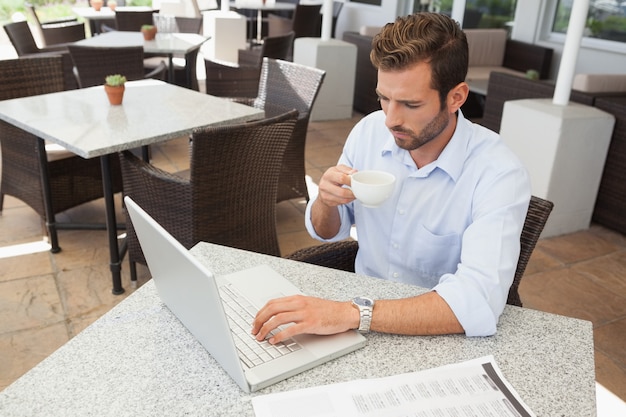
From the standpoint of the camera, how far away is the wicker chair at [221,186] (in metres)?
2.16

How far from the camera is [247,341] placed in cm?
109

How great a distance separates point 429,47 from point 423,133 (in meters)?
0.21

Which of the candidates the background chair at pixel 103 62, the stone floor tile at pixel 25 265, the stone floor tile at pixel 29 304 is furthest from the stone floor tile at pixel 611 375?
the background chair at pixel 103 62

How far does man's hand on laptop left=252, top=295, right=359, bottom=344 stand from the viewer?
1.08 meters

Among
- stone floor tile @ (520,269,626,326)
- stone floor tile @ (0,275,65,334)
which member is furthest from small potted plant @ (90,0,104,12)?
stone floor tile @ (520,269,626,326)

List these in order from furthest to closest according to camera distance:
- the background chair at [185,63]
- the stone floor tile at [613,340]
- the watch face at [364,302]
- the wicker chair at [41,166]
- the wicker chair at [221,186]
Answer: the background chair at [185,63], the wicker chair at [41,166], the stone floor tile at [613,340], the wicker chair at [221,186], the watch face at [364,302]

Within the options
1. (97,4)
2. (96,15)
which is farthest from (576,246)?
(97,4)

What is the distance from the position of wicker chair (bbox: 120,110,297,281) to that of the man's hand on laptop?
1.11m

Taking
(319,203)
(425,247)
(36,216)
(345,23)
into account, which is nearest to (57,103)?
(36,216)

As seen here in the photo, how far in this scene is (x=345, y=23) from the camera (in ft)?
32.1

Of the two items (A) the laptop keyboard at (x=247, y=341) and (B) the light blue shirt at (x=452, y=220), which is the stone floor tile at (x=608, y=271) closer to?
(B) the light blue shirt at (x=452, y=220)

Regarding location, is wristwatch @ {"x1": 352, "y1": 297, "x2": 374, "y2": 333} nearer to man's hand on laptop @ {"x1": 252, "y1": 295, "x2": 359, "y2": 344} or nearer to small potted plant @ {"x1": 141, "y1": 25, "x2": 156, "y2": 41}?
man's hand on laptop @ {"x1": 252, "y1": 295, "x2": 359, "y2": 344}

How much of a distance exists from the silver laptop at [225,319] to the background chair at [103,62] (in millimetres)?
3005

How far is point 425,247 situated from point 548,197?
2.15 meters
